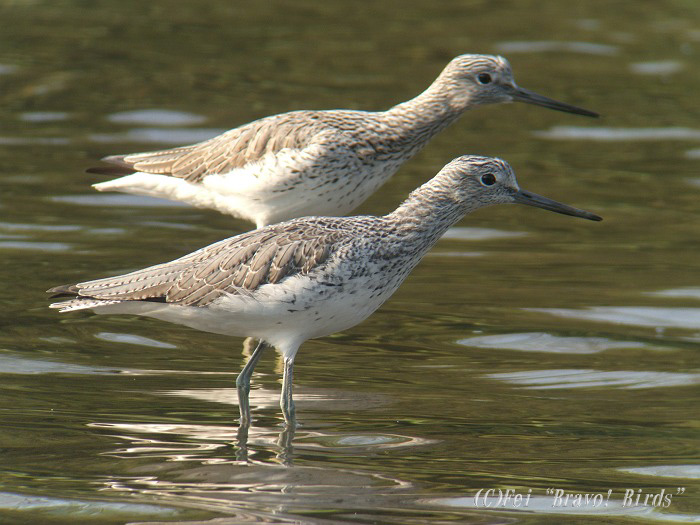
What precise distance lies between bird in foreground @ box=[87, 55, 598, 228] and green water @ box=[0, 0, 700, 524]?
114 cm

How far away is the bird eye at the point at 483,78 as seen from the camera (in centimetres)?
1206

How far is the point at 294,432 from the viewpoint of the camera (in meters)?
8.43

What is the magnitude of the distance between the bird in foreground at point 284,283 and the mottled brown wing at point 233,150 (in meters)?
2.37

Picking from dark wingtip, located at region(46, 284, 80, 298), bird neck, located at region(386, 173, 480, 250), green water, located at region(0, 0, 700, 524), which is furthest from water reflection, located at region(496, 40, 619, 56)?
dark wingtip, located at region(46, 284, 80, 298)

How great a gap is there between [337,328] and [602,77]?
1260 centimetres

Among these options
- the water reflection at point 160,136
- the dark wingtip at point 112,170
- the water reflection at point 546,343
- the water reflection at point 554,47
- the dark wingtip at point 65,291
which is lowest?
the water reflection at point 546,343

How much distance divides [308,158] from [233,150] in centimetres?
96

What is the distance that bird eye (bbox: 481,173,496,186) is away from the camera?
9062mm

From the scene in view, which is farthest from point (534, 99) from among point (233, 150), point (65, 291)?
point (65, 291)

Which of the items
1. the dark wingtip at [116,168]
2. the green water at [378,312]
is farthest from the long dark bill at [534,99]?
the dark wingtip at [116,168]

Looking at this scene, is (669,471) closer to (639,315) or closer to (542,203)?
(542,203)

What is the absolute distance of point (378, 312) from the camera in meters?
11.5

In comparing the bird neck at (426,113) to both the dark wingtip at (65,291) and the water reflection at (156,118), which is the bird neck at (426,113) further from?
the water reflection at (156,118)

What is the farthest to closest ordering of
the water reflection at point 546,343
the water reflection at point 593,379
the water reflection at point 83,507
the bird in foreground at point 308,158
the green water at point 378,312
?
the bird in foreground at point 308,158
the water reflection at point 546,343
the water reflection at point 593,379
the green water at point 378,312
the water reflection at point 83,507
